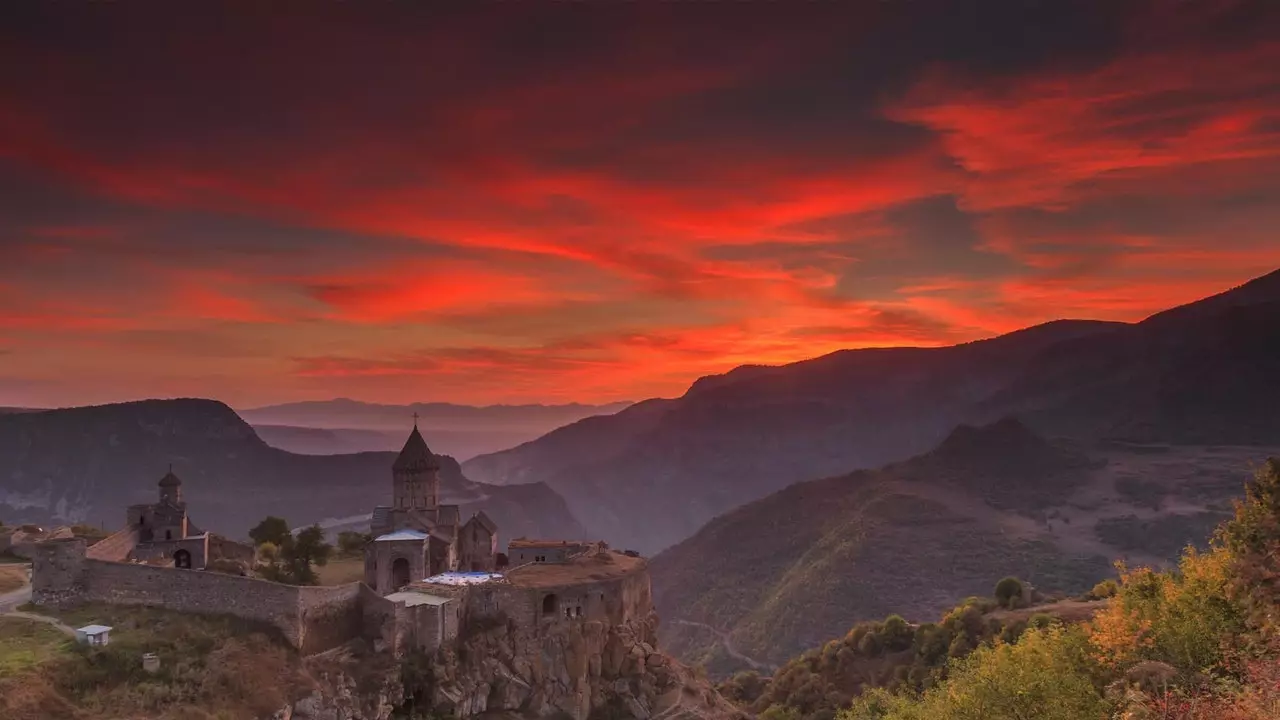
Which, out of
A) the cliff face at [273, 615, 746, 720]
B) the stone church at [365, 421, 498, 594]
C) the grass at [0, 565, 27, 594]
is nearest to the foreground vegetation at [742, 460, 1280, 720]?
the cliff face at [273, 615, 746, 720]

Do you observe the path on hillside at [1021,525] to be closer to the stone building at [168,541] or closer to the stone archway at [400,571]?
Answer: the stone archway at [400,571]

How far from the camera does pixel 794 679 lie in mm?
89375

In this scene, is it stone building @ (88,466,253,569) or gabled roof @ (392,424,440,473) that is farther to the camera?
gabled roof @ (392,424,440,473)

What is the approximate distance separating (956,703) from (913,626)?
59422 mm

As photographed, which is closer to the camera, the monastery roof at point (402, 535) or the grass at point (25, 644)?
the grass at point (25, 644)

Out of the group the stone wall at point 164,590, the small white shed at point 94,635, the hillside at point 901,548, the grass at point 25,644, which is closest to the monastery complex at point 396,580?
the stone wall at point 164,590

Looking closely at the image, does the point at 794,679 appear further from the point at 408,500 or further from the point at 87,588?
the point at 87,588

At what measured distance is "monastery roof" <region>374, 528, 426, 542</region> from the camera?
61.8 m

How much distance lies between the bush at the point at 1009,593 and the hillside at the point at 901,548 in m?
40.5

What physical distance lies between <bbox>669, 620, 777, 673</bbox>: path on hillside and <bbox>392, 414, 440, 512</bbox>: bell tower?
70.2 m

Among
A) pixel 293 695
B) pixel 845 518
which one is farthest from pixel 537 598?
pixel 845 518

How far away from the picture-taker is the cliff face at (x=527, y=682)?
46812mm

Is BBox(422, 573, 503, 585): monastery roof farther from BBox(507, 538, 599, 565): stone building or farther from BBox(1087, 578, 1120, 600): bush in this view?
BBox(1087, 578, 1120, 600): bush

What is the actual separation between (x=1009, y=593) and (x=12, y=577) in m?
90.3
